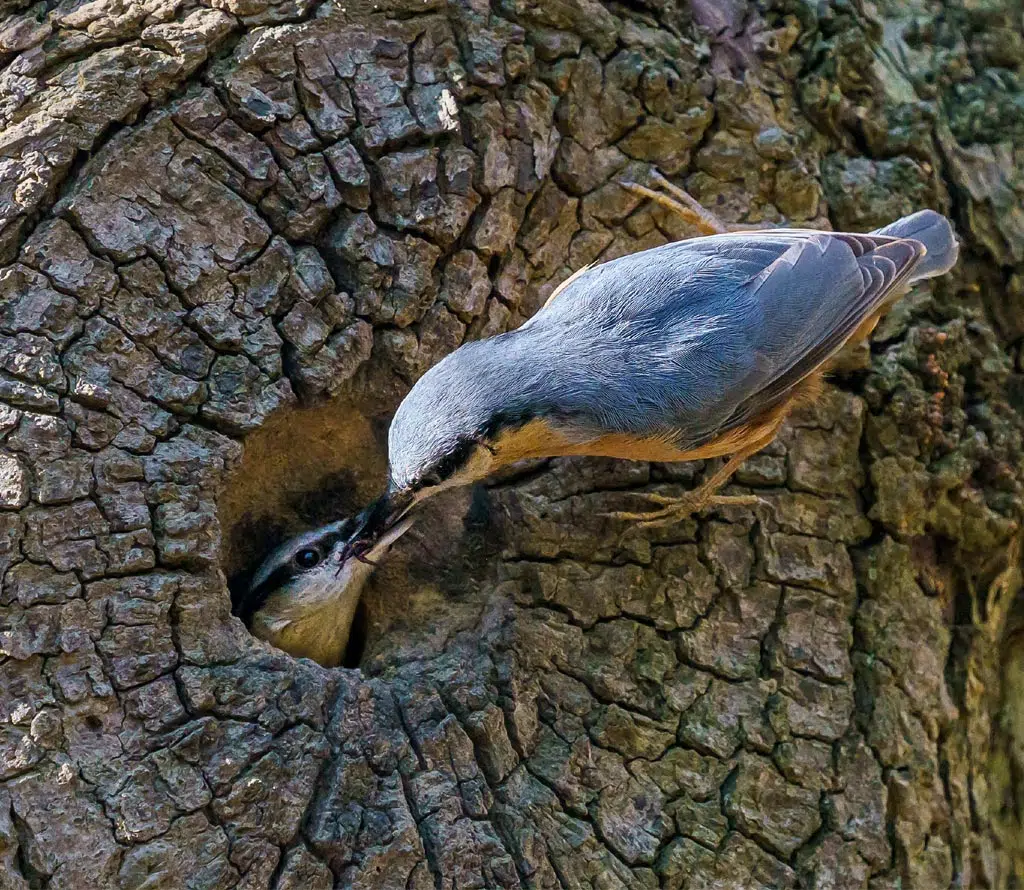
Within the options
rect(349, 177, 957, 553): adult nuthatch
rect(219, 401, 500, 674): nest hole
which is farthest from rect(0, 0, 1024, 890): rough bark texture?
rect(349, 177, 957, 553): adult nuthatch

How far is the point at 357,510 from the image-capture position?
298 centimetres

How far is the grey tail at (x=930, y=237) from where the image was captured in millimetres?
2869

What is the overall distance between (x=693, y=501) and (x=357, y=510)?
0.96m

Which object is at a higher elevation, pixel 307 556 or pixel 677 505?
pixel 307 556

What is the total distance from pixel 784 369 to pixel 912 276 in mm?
510

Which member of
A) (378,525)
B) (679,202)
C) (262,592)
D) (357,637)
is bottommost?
(357,637)

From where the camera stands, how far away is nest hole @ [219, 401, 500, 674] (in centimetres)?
270

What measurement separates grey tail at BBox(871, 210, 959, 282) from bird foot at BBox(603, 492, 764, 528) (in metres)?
0.80

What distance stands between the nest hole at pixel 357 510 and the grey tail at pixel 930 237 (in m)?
1.36

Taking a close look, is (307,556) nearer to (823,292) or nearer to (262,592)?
(262,592)

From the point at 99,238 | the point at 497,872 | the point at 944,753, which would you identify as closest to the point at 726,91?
the point at 99,238

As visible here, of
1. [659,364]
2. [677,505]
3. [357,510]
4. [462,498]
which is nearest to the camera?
[659,364]

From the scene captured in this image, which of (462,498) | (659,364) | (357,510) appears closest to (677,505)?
(659,364)

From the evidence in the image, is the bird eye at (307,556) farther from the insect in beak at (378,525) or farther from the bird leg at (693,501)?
the bird leg at (693,501)
